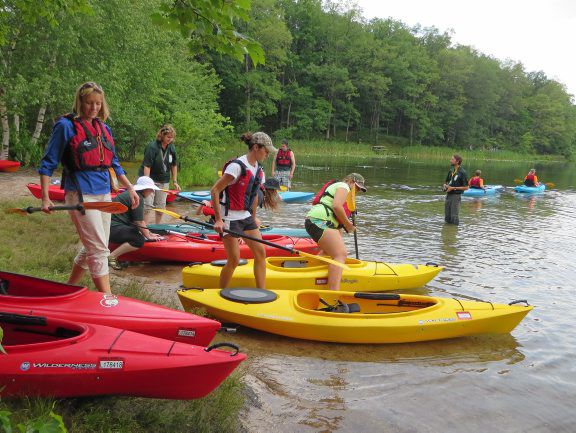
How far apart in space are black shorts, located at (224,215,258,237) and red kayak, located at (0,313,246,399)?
2.10m

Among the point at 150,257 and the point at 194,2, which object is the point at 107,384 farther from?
the point at 150,257

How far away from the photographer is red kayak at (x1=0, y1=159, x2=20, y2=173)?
12.9 m

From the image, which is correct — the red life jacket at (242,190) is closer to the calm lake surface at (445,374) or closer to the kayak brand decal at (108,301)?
the calm lake surface at (445,374)

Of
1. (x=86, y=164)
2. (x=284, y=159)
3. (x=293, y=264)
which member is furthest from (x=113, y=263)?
(x=284, y=159)

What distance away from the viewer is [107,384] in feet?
9.34

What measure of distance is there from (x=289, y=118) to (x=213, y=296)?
46.5 m

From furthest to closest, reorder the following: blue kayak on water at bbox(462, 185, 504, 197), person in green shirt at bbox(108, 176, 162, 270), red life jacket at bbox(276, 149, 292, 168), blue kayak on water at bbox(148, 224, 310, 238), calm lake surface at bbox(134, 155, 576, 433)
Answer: blue kayak on water at bbox(462, 185, 504, 197), red life jacket at bbox(276, 149, 292, 168), blue kayak on water at bbox(148, 224, 310, 238), person in green shirt at bbox(108, 176, 162, 270), calm lake surface at bbox(134, 155, 576, 433)

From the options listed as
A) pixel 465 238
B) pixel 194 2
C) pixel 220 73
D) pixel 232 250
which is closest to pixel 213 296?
pixel 232 250

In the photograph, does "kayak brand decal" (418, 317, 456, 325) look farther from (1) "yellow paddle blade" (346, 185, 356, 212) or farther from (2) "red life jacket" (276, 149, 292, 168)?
(2) "red life jacket" (276, 149, 292, 168)

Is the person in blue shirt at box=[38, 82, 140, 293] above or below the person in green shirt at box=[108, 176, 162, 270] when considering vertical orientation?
above

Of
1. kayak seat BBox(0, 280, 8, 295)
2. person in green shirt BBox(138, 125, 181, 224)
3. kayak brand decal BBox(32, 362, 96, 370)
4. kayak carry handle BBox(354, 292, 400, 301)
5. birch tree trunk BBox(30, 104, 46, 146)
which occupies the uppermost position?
birch tree trunk BBox(30, 104, 46, 146)

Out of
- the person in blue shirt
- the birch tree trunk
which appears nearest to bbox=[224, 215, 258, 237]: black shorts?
the person in blue shirt

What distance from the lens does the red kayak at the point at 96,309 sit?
11.6 feet

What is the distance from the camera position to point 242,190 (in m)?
4.97
